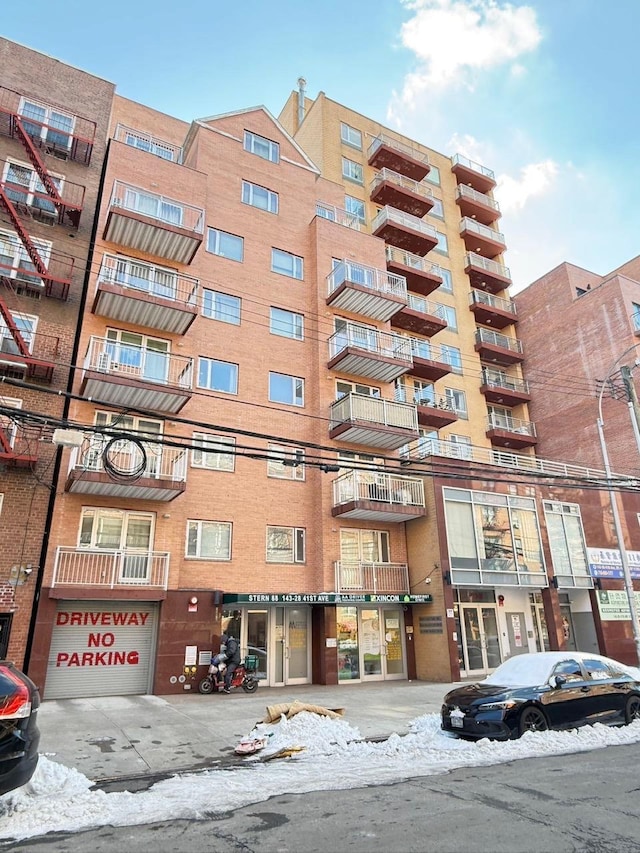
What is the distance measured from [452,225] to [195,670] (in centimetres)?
2907

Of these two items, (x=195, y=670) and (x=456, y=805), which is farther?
(x=195, y=670)

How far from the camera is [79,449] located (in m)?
15.7

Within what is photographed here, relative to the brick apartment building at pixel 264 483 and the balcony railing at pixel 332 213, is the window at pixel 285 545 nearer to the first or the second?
the brick apartment building at pixel 264 483

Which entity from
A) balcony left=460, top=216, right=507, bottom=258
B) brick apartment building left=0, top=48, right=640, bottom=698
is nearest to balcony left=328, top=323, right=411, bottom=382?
brick apartment building left=0, top=48, right=640, bottom=698

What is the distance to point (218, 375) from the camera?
20.2 meters

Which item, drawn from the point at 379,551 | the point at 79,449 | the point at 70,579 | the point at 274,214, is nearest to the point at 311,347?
the point at 274,214

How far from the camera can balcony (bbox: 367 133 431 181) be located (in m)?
31.7

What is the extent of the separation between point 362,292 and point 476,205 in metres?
17.2

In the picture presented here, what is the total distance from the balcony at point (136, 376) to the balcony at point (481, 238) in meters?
22.6

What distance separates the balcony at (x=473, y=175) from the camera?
118ft

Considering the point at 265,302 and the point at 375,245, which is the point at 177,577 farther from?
the point at 375,245

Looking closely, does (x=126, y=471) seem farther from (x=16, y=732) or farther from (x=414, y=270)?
(x=414, y=270)

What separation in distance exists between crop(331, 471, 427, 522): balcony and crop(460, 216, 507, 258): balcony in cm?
1987

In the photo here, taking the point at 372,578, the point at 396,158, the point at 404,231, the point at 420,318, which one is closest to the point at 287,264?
the point at 420,318
